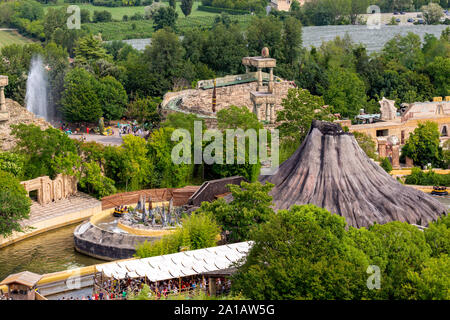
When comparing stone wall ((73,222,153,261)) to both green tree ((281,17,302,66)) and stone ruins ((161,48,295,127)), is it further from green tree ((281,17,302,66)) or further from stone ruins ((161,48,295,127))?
green tree ((281,17,302,66))

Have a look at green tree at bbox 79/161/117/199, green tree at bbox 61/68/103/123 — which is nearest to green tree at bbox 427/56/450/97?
green tree at bbox 61/68/103/123

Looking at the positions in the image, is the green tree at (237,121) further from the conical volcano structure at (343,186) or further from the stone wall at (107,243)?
the stone wall at (107,243)

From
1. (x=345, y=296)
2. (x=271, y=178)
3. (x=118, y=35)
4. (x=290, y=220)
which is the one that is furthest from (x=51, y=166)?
(x=118, y=35)

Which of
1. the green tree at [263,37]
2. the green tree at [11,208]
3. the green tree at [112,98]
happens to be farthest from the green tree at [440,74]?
the green tree at [11,208]

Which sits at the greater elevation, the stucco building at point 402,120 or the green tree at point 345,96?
the green tree at point 345,96

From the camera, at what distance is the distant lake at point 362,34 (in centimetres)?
18362

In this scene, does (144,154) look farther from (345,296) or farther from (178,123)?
(345,296)

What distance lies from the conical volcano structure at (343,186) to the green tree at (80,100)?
1590 inches

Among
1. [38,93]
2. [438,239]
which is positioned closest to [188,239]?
[438,239]

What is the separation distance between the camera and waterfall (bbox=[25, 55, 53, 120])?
12081cm

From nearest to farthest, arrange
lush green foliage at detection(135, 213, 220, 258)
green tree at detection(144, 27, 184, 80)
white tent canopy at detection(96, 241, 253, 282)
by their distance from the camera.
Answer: white tent canopy at detection(96, 241, 253, 282) → lush green foliage at detection(135, 213, 220, 258) → green tree at detection(144, 27, 184, 80)

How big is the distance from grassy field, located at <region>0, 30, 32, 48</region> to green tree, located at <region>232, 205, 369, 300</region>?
123m

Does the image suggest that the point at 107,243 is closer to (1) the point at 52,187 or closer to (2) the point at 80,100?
(1) the point at 52,187

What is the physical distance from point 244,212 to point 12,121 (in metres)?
40.0
